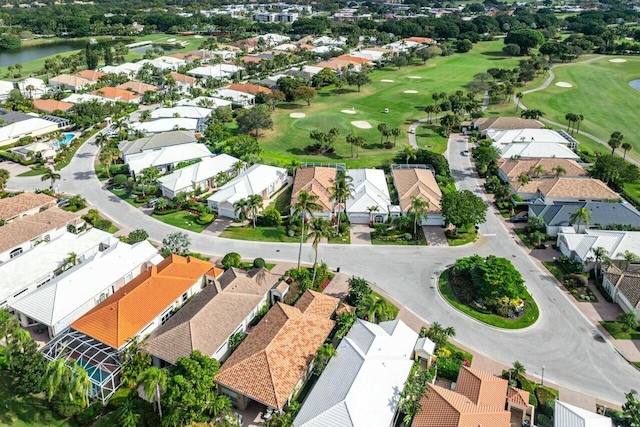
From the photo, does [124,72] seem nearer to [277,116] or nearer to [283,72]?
[283,72]

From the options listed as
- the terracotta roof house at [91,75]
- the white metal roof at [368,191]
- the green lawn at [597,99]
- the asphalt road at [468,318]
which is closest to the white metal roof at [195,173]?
the asphalt road at [468,318]

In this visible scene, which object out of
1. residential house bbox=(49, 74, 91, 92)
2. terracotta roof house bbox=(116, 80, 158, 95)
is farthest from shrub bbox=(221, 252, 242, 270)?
residential house bbox=(49, 74, 91, 92)

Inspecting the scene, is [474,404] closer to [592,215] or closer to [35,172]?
[592,215]

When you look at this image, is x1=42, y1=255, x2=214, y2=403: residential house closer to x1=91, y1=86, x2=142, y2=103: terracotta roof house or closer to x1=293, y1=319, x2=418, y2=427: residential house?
x1=293, y1=319, x2=418, y2=427: residential house

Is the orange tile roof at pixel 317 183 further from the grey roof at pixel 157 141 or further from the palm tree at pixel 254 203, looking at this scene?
the grey roof at pixel 157 141

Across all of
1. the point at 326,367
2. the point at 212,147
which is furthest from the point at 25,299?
the point at 212,147

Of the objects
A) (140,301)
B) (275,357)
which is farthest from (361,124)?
(275,357)

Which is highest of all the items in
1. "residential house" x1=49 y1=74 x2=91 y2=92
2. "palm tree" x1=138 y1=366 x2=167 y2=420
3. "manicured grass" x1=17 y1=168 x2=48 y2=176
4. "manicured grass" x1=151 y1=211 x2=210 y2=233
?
"palm tree" x1=138 y1=366 x2=167 y2=420
